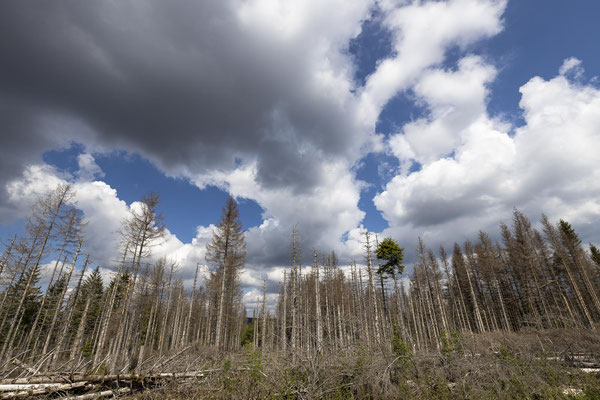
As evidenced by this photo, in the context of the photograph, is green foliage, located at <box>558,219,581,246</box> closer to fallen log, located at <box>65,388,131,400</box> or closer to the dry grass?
the dry grass

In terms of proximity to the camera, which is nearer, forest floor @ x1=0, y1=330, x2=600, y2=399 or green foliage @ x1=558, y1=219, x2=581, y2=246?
forest floor @ x1=0, y1=330, x2=600, y2=399

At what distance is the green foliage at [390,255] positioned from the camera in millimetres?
27500

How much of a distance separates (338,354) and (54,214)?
2429 cm

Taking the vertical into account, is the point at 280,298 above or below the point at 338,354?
above

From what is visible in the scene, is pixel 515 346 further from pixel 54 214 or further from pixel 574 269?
pixel 54 214

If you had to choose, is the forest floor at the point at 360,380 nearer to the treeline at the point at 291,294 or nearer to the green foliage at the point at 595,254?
the treeline at the point at 291,294

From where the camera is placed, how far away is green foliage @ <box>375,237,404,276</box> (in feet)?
90.2

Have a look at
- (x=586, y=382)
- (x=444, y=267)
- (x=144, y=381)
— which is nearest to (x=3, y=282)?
(x=144, y=381)

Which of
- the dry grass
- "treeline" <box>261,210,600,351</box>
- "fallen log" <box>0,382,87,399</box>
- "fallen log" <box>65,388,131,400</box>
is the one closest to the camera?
"fallen log" <box>0,382,87,399</box>

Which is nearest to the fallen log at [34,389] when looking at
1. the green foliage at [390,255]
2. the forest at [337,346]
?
the forest at [337,346]

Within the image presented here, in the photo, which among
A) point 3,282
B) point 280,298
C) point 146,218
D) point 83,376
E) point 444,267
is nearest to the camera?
point 83,376

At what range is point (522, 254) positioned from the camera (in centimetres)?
2853

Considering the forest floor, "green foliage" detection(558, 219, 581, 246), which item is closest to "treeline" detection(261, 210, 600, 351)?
"green foliage" detection(558, 219, 581, 246)

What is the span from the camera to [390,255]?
27.7m
